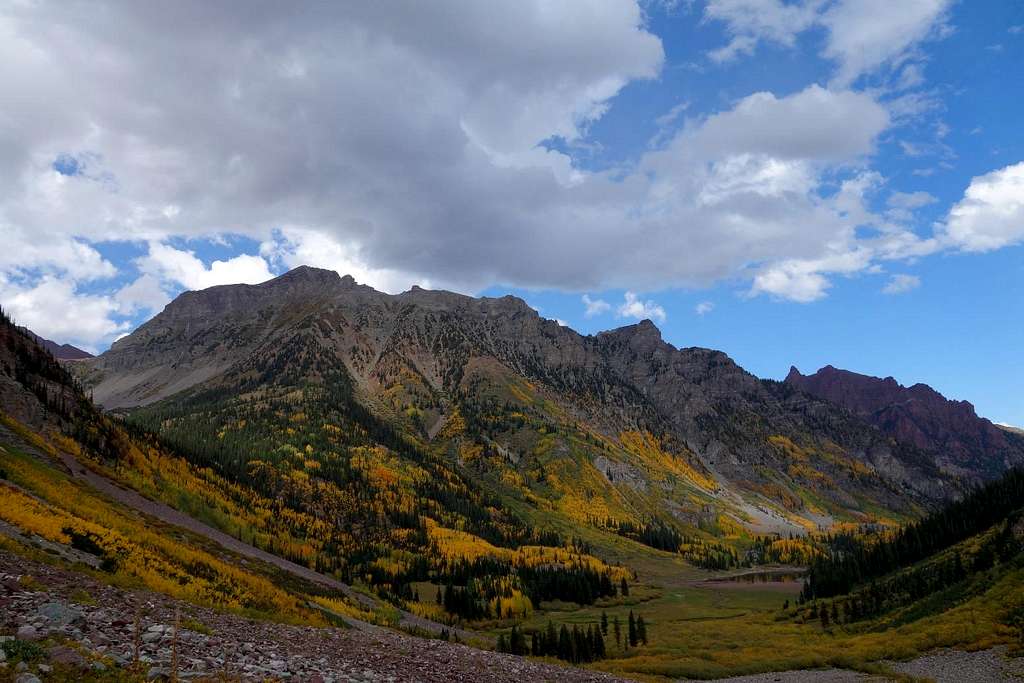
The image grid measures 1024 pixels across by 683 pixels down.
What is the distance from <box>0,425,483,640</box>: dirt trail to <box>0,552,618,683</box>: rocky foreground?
167 ft

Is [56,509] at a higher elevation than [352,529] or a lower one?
higher

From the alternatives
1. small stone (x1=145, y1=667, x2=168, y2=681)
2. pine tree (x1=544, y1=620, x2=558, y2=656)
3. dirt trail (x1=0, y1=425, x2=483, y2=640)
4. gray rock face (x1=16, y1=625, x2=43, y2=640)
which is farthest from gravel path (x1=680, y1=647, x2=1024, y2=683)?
gray rock face (x1=16, y1=625, x2=43, y2=640)

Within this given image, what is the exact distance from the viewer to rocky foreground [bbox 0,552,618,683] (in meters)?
16.9

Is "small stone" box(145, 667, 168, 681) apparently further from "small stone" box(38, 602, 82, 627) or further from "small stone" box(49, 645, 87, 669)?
"small stone" box(38, 602, 82, 627)

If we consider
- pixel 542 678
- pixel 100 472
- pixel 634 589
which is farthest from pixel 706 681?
pixel 634 589

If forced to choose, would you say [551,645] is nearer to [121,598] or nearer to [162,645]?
[121,598]

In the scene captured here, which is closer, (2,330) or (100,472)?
(100,472)

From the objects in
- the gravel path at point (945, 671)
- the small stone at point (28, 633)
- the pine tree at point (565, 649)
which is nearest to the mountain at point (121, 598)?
the small stone at point (28, 633)

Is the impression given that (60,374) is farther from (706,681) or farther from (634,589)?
(634,589)

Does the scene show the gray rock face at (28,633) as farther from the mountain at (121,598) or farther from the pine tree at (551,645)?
the pine tree at (551,645)

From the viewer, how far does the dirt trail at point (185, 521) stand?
80.4m

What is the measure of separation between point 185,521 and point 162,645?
10137 centimetres

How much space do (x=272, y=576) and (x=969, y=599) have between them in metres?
101

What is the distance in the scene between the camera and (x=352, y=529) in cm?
19812
